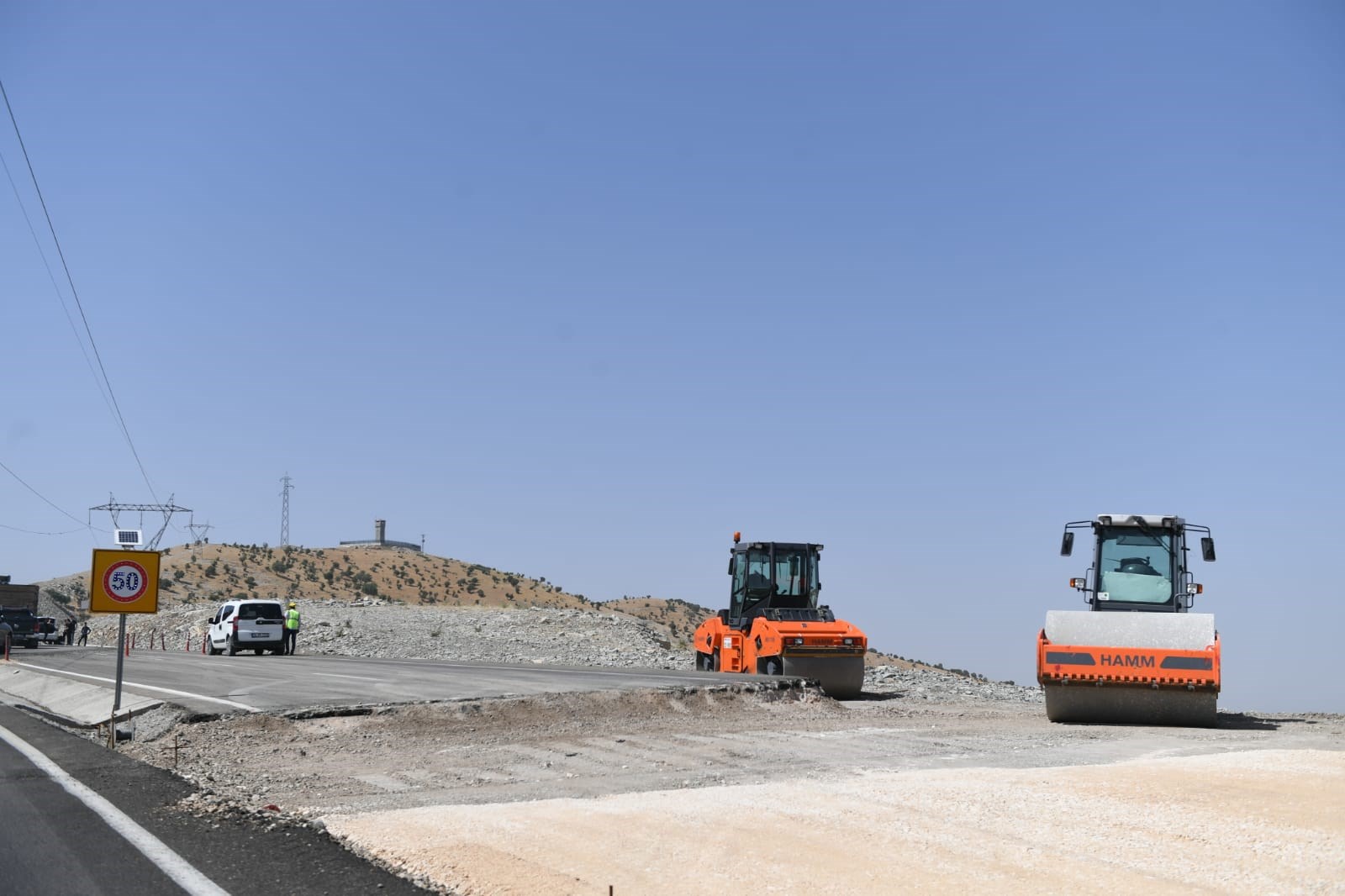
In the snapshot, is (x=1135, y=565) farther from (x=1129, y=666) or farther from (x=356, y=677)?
(x=356, y=677)

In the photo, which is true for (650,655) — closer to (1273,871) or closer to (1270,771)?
(1270,771)

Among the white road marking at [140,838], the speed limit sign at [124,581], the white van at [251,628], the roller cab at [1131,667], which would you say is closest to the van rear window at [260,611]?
the white van at [251,628]

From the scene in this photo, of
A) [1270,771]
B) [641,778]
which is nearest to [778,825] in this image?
[641,778]

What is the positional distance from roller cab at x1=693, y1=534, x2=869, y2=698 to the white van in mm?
19652

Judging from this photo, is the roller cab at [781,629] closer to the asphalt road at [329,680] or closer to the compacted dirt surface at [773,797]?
the asphalt road at [329,680]

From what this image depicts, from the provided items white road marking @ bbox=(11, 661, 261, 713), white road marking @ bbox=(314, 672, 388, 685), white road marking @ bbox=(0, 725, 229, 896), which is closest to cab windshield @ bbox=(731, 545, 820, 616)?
white road marking @ bbox=(314, 672, 388, 685)

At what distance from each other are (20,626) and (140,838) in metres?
48.0

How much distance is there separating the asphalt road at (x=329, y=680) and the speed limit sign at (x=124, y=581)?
1.68 meters

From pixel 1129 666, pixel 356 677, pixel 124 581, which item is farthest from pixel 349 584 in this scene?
pixel 1129 666

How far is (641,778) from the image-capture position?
40.6 feet

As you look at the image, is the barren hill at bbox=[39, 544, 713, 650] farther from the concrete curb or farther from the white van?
the concrete curb

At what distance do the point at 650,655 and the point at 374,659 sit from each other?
44.5ft

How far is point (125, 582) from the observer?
697 inches

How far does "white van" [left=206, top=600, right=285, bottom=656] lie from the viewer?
41156 millimetres
